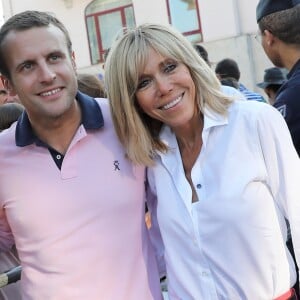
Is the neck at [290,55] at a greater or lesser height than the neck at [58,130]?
greater

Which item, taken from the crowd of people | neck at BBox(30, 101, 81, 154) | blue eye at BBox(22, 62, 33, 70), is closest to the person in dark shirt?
the crowd of people

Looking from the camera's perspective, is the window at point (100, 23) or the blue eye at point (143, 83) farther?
the window at point (100, 23)

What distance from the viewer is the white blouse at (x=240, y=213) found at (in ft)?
6.29

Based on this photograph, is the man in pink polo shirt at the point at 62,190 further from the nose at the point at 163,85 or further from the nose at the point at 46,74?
the nose at the point at 163,85

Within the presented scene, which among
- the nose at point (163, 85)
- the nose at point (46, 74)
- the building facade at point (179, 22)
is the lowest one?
the nose at point (163, 85)

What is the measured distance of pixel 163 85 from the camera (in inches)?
83.4

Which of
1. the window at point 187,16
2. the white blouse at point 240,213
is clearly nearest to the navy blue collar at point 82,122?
the white blouse at point 240,213

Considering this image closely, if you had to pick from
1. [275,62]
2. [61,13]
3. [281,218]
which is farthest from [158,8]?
[281,218]

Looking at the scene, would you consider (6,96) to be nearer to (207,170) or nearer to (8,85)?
(8,85)

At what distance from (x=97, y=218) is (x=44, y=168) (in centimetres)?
30

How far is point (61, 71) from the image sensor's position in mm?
2242

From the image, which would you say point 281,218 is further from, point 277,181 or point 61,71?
point 61,71

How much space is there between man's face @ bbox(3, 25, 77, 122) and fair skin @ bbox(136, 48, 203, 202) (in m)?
0.32

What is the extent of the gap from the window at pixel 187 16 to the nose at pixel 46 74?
12854mm
